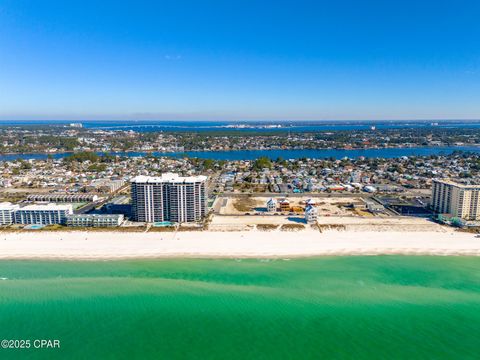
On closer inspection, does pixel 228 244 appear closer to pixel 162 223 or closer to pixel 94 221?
pixel 162 223

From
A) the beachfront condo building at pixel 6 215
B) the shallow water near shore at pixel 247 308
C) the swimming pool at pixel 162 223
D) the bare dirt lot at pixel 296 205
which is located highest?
the beachfront condo building at pixel 6 215

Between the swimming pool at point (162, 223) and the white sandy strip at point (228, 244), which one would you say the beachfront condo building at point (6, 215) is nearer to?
the white sandy strip at point (228, 244)

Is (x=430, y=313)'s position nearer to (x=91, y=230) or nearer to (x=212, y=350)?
(x=212, y=350)

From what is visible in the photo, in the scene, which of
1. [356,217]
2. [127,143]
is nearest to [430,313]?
[356,217]

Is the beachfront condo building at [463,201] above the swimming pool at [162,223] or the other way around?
above

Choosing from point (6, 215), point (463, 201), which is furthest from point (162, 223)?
point (463, 201)

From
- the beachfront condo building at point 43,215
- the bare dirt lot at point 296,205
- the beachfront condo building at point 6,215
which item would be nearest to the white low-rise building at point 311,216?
the bare dirt lot at point 296,205
